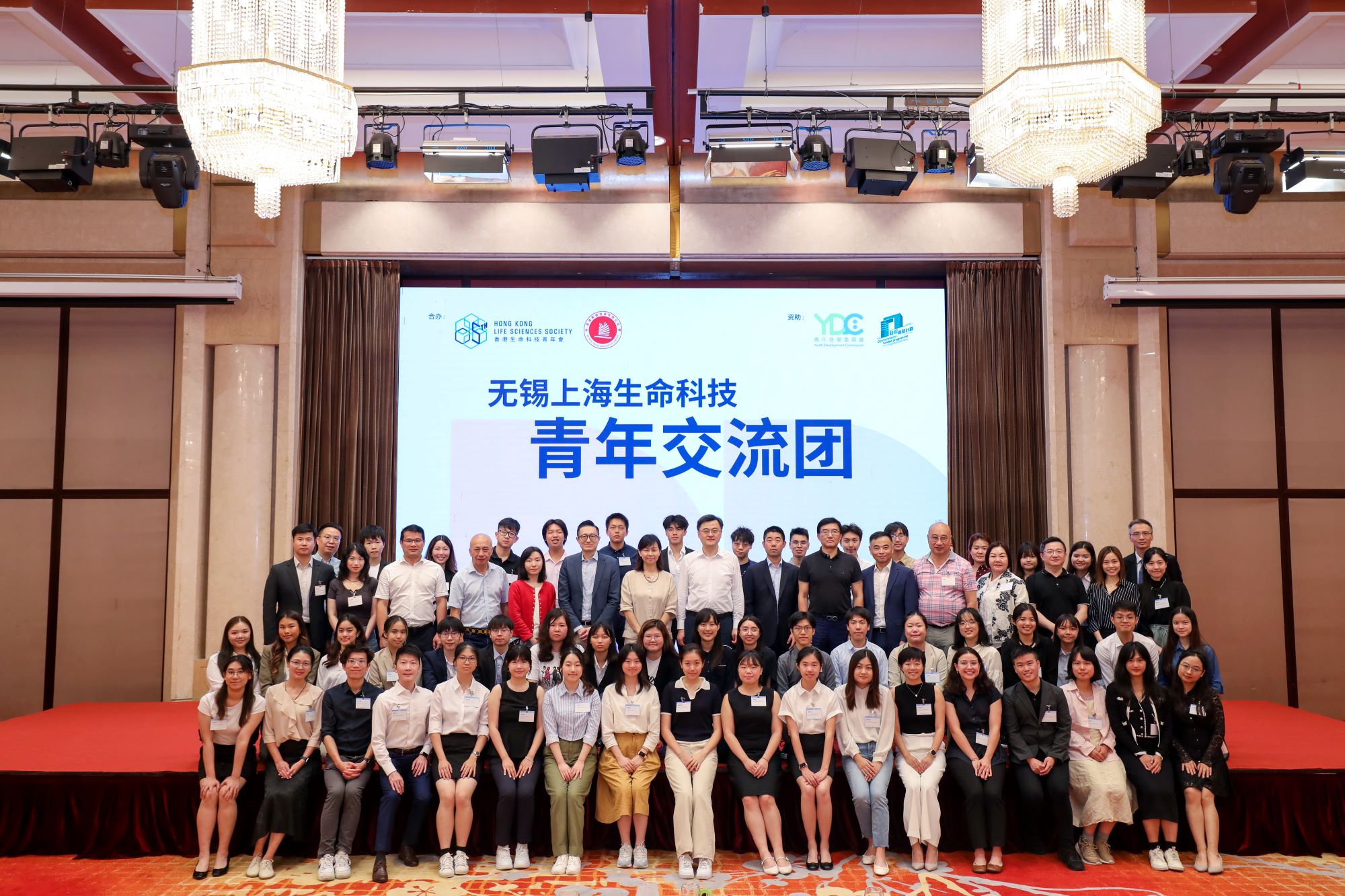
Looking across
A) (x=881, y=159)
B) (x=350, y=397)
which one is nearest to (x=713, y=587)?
(x=881, y=159)

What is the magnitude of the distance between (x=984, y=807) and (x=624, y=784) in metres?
1.50

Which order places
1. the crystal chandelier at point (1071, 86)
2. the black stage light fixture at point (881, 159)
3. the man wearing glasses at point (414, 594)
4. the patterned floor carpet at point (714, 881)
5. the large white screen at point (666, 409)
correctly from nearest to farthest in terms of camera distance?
the crystal chandelier at point (1071, 86) < the patterned floor carpet at point (714, 881) < the man wearing glasses at point (414, 594) < the black stage light fixture at point (881, 159) < the large white screen at point (666, 409)

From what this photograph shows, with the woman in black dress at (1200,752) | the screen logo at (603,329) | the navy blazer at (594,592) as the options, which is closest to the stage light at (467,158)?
the screen logo at (603,329)

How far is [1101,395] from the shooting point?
6672mm

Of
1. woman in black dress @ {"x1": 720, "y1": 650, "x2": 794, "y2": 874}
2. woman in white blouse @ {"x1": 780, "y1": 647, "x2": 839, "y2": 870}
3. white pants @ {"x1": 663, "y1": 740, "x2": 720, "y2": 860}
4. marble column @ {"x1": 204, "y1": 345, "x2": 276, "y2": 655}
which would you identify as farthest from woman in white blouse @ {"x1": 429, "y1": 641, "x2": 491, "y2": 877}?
marble column @ {"x1": 204, "y1": 345, "x2": 276, "y2": 655}

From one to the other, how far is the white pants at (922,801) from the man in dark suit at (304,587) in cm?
283

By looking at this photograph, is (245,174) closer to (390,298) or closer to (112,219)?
(390,298)

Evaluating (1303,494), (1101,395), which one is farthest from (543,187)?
(1303,494)

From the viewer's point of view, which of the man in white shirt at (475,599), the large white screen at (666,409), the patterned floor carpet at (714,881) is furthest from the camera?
the large white screen at (666,409)

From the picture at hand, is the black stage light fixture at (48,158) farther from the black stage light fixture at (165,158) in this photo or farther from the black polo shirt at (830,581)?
the black polo shirt at (830,581)

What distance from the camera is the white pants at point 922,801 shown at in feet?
13.8

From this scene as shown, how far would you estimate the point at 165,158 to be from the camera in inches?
Answer: 215

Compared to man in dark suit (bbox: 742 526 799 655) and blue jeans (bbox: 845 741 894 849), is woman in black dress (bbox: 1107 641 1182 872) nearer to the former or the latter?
blue jeans (bbox: 845 741 894 849)

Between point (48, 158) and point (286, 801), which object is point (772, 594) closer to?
point (286, 801)
